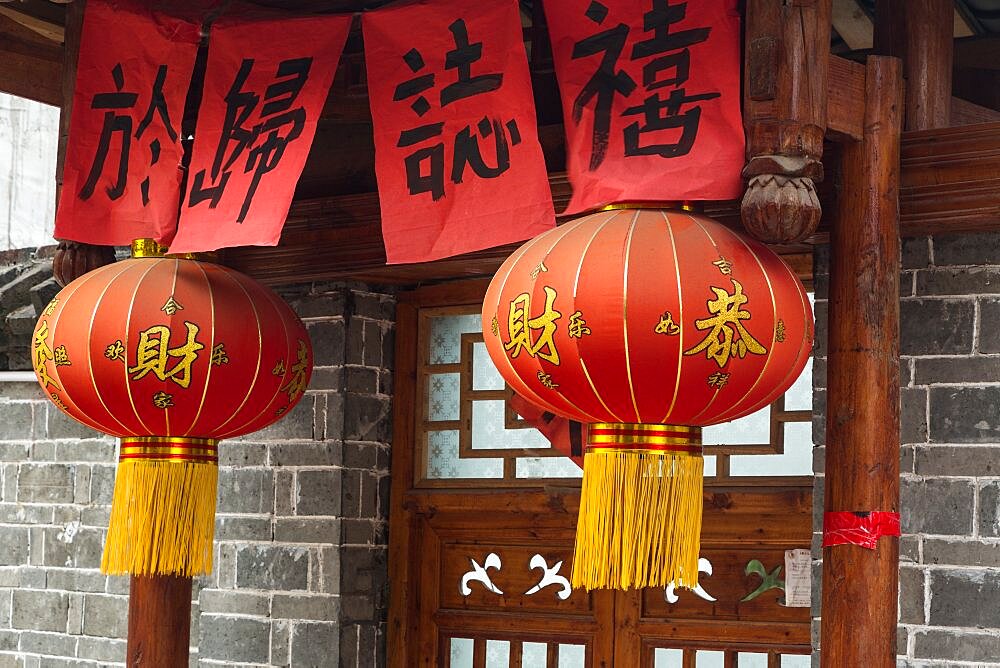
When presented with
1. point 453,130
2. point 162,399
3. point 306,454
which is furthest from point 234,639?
point 453,130

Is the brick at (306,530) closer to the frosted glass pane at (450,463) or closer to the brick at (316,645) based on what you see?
the brick at (316,645)

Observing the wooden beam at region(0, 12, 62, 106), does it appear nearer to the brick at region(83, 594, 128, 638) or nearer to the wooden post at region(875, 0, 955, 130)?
the brick at region(83, 594, 128, 638)

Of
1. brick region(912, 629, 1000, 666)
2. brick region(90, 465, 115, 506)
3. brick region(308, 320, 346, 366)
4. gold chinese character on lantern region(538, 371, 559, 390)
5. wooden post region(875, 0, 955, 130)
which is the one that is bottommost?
brick region(912, 629, 1000, 666)

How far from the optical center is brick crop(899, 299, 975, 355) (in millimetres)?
4879

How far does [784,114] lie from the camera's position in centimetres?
409

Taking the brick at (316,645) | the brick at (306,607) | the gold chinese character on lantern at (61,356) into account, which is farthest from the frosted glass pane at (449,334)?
the gold chinese character on lantern at (61,356)

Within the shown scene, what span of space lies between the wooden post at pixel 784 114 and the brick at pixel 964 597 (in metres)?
1.36

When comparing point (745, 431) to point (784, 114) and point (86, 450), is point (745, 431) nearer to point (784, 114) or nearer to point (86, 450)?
point (784, 114)

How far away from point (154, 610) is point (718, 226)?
2.85 metres

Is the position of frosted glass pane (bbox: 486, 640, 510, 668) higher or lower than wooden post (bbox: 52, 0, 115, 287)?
lower

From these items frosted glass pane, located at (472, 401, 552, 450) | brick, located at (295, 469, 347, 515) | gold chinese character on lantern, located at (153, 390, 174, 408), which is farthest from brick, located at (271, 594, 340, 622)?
gold chinese character on lantern, located at (153, 390, 174, 408)

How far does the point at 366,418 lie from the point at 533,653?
120 cm

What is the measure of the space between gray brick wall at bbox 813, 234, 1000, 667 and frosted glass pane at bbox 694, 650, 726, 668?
1.03 m

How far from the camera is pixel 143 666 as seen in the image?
5.74m
